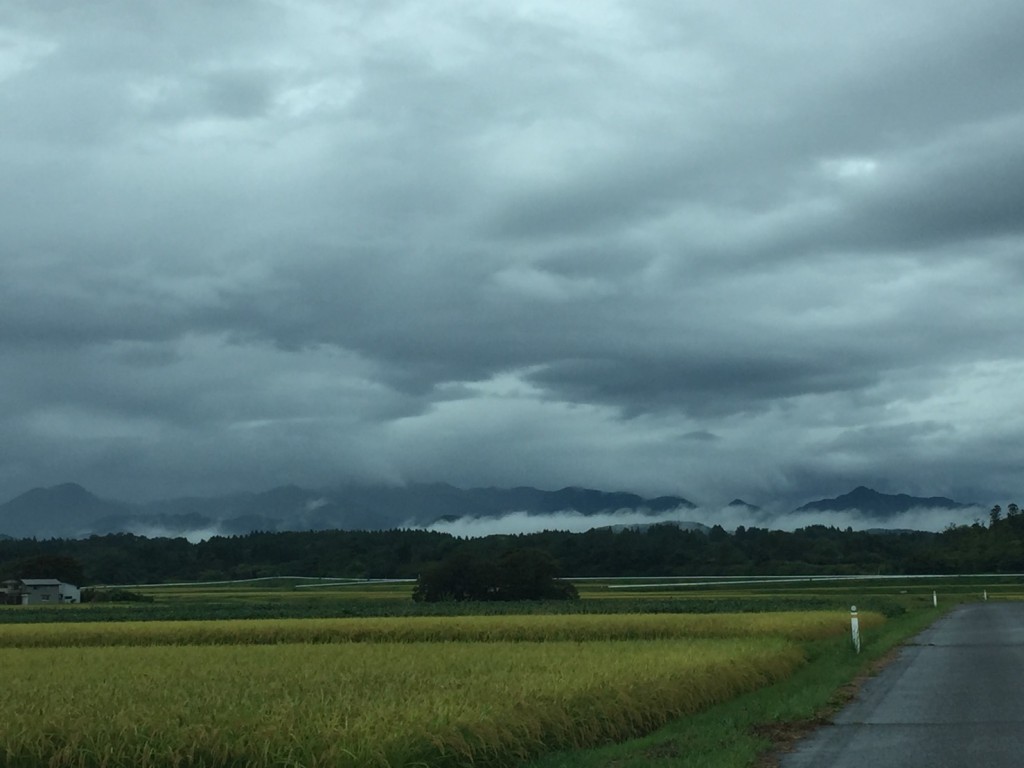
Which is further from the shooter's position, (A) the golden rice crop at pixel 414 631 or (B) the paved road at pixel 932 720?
(A) the golden rice crop at pixel 414 631

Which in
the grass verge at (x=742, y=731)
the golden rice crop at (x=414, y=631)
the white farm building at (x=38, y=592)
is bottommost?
the white farm building at (x=38, y=592)

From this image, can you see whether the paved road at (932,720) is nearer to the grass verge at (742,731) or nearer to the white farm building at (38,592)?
the grass verge at (742,731)

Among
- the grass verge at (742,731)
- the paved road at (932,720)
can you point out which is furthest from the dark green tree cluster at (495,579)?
the grass verge at (742,731)

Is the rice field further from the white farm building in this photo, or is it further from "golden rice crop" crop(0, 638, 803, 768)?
the white farm building

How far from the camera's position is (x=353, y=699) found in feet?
52.9

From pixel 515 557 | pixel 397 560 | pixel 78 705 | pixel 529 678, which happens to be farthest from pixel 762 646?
pixel 397 560

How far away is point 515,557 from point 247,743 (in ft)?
301

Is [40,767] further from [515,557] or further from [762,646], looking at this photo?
[515,557]

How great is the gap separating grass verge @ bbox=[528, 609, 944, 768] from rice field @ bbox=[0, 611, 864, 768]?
17.4 inches

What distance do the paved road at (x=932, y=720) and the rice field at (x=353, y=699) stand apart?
269 cm

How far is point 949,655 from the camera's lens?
29703 millimetres

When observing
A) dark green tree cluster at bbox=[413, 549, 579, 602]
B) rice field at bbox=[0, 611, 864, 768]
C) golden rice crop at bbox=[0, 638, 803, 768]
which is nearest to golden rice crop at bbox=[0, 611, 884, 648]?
rice field at bbox=[0, 611, 864, 768]

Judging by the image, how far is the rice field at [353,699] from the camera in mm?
12523

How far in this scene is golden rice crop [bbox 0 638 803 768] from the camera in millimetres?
12500
